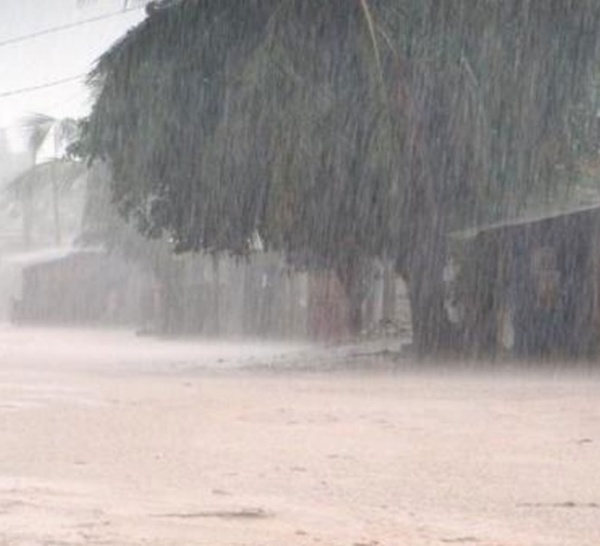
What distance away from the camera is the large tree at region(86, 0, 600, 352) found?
62.4 ft

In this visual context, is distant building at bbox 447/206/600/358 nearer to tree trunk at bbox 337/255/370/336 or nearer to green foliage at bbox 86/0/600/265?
green foliage at bbox 86/0/600/265

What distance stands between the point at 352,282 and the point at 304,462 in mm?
19939

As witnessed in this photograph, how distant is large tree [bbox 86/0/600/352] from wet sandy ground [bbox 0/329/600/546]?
10.4 feet

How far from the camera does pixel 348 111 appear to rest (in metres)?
19.2

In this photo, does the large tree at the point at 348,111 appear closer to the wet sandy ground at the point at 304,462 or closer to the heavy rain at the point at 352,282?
the heavy rain at the point at 352,282

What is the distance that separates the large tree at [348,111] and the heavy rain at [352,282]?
0.11 feet

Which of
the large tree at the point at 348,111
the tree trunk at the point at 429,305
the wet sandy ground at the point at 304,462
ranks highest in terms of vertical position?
the large tree at the point at 348,111

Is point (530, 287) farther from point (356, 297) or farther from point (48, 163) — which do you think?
point (48, 163)

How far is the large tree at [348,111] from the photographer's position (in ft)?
62.4

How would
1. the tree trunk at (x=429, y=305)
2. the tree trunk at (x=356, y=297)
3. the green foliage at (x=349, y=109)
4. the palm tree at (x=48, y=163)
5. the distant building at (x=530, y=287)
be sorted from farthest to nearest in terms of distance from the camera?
the palm tree at (x=48, y=163) < the tree trunk at (x=356, y=297) < the distant building at (x=530, y=287) < the tree trunk at (x=429, y=305) < the green foliage at (x=349, y=109)

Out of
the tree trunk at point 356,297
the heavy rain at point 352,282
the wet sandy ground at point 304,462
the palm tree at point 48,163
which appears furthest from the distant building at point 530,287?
the palm tree at point 48,163

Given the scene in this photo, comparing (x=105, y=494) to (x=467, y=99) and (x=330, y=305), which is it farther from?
(x=330, y=305)

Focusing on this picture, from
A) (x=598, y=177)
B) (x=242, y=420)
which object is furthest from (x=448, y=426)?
(x=598, y=177)

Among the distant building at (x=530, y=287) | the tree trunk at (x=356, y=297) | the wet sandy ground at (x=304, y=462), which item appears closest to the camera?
the wet sandy ground at (x=304, y=462)
